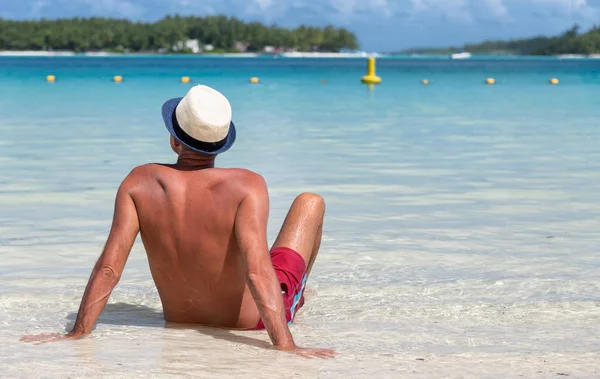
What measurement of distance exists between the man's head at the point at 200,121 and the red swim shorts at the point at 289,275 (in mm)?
690

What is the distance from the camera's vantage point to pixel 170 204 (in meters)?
3.86

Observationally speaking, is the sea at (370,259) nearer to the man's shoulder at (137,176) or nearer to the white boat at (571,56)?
the man's shoulder at (137,176)

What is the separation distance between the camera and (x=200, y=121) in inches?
147

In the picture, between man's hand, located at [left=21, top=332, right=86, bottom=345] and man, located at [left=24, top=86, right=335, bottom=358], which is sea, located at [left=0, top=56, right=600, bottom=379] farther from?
man, located at [left=24, top=86, right=335, bottom=358]

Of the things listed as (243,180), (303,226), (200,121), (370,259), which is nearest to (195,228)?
(243,180)

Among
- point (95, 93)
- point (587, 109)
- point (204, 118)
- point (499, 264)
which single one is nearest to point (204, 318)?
point (204, 118)

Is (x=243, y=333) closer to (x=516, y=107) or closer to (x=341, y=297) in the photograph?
(x=341, y=297)

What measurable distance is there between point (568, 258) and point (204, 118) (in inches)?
127

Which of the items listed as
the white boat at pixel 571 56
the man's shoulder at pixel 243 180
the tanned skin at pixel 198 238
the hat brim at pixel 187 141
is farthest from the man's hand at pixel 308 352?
the white boat at pixel 571 56

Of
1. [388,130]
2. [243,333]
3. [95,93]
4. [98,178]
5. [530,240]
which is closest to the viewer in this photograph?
[243,333]

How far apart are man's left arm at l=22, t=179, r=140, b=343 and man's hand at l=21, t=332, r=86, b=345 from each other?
119 mm

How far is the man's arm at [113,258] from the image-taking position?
3.79 meters

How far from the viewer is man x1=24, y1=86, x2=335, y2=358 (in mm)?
3752

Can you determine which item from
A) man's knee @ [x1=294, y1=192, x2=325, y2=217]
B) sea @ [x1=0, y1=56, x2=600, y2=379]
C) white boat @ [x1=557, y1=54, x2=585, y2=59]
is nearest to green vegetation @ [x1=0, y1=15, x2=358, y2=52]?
white boat @ [x1=557, y1=54, x2=585, y2=59]
